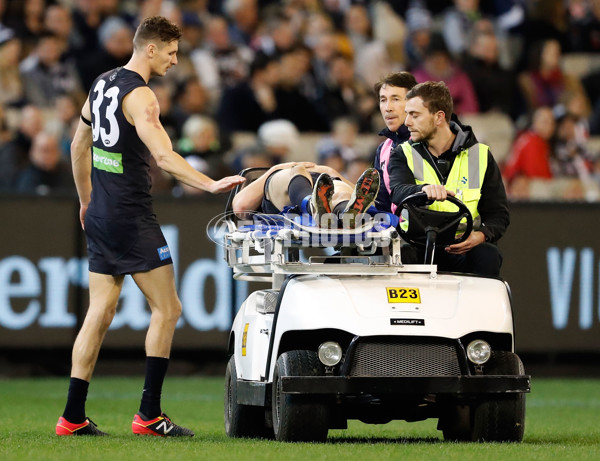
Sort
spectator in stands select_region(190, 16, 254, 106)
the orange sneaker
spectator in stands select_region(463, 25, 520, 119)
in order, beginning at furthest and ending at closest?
1. spectator in stands select_region(463, 25, 520, 119)
2. spectator in stands select_region(190, 16, 254, 106)
3. the orange sneaker

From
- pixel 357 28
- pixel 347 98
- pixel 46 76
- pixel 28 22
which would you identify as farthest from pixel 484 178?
pixel 357 28

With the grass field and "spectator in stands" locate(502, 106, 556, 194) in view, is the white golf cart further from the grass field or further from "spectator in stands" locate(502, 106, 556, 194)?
"spectator in stands" locate(502, 106, 556, 194)

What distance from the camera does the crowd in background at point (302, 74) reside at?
14.5 meters

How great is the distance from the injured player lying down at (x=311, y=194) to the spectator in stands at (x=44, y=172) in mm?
5622

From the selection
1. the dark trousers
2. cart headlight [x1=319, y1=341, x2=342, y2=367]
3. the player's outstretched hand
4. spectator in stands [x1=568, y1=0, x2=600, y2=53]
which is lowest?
cart headlight [x1=319, y1=341, x2=342, y2=367]

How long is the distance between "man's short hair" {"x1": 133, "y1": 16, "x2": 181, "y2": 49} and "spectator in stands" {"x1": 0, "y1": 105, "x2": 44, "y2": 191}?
21.7 ft

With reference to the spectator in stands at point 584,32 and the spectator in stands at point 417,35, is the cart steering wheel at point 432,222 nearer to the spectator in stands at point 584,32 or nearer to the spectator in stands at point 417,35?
the spectator in stands at point 417,35

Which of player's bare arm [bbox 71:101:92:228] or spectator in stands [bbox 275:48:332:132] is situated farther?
spectator in stands [bbox 275:48:332:132]

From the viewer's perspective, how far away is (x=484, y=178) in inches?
Result: 295

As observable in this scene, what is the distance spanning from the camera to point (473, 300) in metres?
6.70

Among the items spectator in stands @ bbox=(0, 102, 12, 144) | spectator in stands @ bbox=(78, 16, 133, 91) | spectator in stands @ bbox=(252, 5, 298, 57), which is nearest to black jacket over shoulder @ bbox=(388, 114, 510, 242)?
spectator in stands @ bbox=(0, 102, 12, 144)

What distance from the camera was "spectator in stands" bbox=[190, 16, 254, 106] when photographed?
15.9 m

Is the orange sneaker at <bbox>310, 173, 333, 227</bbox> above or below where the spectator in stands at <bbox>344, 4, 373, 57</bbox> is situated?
below

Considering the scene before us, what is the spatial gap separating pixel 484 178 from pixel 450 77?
30.2 ft
